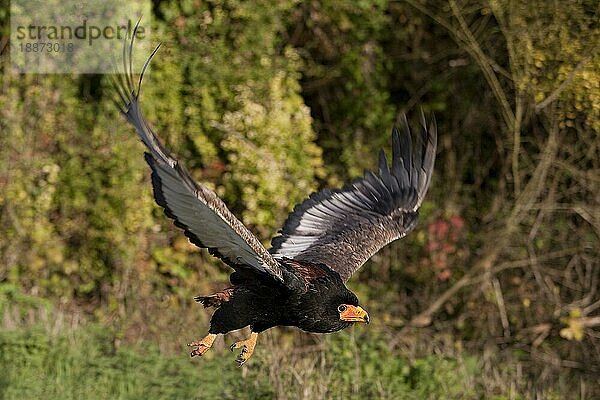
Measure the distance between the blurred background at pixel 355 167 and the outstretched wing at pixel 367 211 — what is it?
2.32 meters

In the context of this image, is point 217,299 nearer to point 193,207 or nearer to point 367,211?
point 193,207

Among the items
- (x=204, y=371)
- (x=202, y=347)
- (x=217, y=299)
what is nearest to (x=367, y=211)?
(x=204, y=371)

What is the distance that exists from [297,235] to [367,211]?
1.78 ft

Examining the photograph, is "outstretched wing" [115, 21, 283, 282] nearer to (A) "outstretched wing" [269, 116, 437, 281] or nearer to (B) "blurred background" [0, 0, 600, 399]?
(A) "outstretched wing" [269, 116, 437, 281]

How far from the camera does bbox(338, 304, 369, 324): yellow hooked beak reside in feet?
19.8

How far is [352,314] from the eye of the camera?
6047mm

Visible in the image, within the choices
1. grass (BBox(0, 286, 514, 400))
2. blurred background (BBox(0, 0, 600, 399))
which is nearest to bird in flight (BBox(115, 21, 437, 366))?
grass (BBox(0, 286, 514, 400))

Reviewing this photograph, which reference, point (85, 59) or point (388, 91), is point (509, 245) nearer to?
point (388, 91)

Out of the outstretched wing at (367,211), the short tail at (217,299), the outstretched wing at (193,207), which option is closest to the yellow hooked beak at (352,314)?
the outstretched wing at (193,207)

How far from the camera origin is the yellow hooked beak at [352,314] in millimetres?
6039

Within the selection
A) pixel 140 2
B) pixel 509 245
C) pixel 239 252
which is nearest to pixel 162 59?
pixel 140 2

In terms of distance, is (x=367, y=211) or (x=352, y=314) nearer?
(x=352, y=314)

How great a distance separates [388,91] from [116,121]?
3209mm

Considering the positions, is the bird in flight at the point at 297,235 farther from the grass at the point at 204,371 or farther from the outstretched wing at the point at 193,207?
the grass at the point at 204,371
